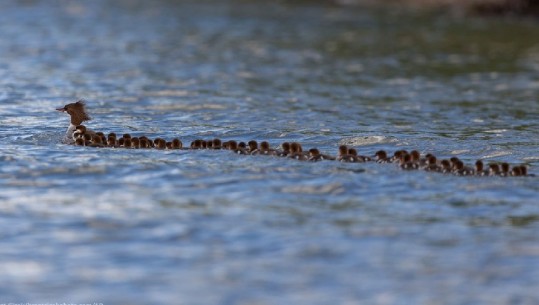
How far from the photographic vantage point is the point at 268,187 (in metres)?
13.5

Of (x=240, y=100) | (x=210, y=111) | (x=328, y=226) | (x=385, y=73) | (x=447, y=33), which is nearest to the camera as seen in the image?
(x=328, y=226)

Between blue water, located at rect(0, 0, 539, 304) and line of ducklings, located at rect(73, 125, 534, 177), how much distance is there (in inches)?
9.1

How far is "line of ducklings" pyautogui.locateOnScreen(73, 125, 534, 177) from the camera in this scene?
46.4ft

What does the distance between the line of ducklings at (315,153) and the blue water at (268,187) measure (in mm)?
232

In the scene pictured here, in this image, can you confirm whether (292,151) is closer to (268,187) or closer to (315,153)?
(315,153)

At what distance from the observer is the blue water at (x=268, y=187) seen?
10.1m

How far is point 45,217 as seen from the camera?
12.1 metres

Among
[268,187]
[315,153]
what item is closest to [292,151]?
[315,153]

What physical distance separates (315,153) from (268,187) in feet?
5.40

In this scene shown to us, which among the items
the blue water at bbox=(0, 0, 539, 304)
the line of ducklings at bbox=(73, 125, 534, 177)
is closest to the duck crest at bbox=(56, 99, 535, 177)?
the line of ducklings at bbox=(73, 125, 534, 177)

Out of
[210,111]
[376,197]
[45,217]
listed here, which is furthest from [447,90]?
[45,217]

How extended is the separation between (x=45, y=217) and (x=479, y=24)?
25.9m

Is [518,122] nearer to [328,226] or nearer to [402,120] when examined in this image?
[402,120]

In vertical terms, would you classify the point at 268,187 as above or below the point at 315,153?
below
